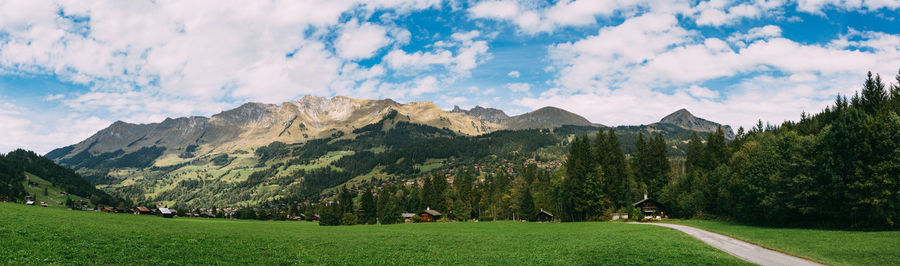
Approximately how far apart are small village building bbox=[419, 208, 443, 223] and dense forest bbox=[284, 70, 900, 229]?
8.14ft

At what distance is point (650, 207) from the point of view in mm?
89562

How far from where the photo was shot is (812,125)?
87312 millimetres

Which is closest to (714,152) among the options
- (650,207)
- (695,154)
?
(695,154)

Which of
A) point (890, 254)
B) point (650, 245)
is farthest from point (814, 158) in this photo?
point (650, 245)

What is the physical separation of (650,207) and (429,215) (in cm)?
5837

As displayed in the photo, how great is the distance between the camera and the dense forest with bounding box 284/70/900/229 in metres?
40.6

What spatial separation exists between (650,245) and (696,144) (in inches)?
3233

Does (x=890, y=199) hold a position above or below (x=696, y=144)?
below

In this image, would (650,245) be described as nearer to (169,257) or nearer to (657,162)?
(169,257)

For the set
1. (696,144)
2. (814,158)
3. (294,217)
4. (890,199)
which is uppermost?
(696,144)

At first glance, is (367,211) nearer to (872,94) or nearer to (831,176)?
(831,176)

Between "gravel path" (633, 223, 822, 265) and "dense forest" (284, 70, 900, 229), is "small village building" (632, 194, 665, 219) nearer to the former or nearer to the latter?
"dense forest" (284, 70, 900, 229)

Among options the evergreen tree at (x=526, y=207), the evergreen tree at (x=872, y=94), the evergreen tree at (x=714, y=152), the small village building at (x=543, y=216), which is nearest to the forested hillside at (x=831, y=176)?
the evergreen tree at (x=872, y=94)

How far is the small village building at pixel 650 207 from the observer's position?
88.8 metres
